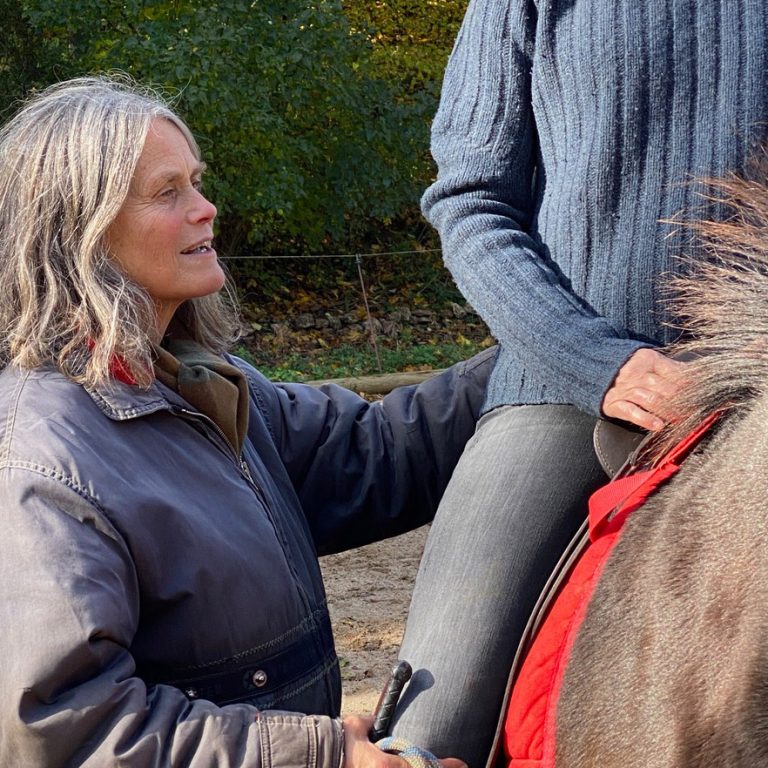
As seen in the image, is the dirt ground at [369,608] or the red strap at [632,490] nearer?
the red strap at [632,490]

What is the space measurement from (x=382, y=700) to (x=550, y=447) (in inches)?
19.4

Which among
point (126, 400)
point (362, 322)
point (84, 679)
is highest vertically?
point (126, 400)

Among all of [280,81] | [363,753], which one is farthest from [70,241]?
[280,81]

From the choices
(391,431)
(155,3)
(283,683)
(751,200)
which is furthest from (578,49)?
(155,3)

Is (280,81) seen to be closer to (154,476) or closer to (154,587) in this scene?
(154,476)

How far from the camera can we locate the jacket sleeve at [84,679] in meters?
1.67

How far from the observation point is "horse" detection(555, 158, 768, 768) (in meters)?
1.31

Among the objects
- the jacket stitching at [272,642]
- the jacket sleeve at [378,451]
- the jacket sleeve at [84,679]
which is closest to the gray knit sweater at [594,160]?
the jacket sleeve at [378,451]

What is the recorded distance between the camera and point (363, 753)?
68.4 inches

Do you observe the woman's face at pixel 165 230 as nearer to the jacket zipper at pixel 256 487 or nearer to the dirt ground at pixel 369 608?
the jacket zipper at pixel 256 487

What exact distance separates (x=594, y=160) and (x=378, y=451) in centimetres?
89

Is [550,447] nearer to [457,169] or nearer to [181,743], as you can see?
[457,169]

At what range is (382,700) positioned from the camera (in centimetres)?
179

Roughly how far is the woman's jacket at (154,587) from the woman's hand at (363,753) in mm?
20
